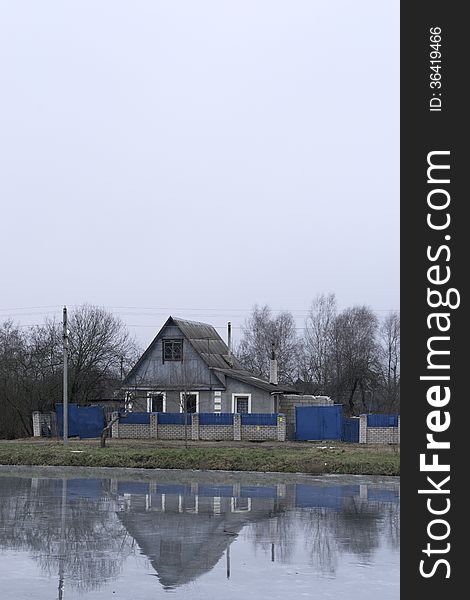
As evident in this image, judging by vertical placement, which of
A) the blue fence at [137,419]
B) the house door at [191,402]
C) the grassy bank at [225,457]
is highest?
the house door at [191,402]

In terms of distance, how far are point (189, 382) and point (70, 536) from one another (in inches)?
1352

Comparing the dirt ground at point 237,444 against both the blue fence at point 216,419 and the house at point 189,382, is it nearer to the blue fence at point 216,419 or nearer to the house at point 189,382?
the blue fence at point 216,419

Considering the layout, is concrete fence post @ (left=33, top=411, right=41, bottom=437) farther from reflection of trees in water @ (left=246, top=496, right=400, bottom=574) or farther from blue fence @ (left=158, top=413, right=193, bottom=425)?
reflection of trees in water @ (left=246, top=496, right=400, bottom=574)

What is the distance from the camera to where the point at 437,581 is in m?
9.59

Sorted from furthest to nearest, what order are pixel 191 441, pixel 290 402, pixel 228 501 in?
pixel 290 402 → pixel 191 441 → pixel 228 501

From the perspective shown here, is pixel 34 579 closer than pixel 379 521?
Yes

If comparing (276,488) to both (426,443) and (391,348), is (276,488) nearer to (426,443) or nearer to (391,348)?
(426,443)

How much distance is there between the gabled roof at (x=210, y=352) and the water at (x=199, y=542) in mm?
24394

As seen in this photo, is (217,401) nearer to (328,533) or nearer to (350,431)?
(350,431)

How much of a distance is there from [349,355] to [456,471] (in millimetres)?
83796

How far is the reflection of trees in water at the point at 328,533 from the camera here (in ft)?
48.5

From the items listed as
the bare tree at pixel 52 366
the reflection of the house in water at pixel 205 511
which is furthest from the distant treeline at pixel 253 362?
the reflection of the house in water at pixel 205 511

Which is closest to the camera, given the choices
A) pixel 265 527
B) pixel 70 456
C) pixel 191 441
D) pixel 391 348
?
pixel 265 527

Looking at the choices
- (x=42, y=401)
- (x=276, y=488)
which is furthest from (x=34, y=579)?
(x=42, y=401)
